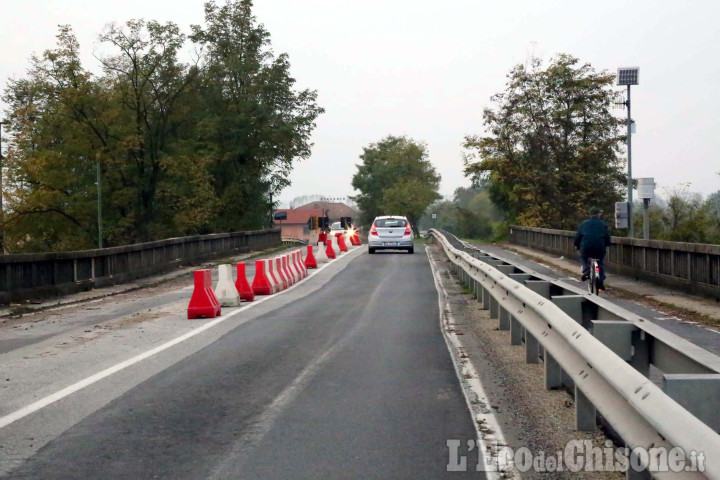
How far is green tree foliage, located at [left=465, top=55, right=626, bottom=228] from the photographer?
5584 cm

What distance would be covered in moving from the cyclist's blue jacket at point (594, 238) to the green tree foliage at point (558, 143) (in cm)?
3890

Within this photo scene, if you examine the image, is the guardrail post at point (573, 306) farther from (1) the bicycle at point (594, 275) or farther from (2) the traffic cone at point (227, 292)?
(1) the bicycle at point (594, 275)

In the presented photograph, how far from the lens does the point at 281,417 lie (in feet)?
21.7

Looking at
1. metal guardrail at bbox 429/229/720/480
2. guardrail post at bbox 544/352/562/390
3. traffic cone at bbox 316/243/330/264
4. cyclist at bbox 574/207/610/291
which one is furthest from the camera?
traffic cone at bbox 316/243/330/264

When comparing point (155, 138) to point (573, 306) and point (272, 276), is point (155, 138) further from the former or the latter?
point (573, 306)

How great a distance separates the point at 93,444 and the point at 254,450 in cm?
109

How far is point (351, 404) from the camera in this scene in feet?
23.3

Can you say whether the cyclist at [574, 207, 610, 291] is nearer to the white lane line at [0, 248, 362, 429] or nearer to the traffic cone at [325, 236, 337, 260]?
the white lane line at [0, 248, 362, 429]

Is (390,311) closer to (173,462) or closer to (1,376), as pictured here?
(1,376)

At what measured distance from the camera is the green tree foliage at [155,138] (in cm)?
5703

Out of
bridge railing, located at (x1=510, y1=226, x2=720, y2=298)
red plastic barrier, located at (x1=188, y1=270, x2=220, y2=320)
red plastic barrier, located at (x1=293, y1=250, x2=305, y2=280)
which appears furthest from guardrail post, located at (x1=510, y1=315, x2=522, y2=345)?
red plastic barrier, located at (x1=293, y1=250, x2=305, y2=280)

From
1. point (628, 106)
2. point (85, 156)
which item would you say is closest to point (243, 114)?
point (85, 156)

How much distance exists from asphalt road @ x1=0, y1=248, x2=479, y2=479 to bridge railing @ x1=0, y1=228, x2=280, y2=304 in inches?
276

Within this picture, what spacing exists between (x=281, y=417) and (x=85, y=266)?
14730 mm
